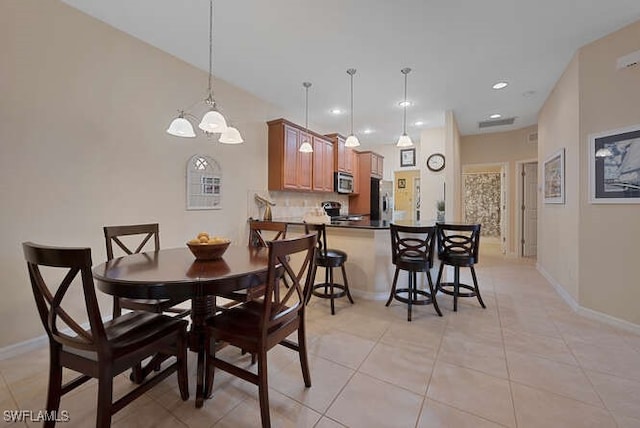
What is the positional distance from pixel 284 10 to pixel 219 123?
1.18 meters

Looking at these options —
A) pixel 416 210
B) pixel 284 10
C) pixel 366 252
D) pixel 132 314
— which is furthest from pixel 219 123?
pixel 416 210

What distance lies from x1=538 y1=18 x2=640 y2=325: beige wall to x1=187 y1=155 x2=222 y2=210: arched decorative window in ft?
13.6

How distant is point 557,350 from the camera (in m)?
2.17

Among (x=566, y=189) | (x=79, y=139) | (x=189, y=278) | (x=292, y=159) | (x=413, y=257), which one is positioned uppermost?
(x=292, y=159)

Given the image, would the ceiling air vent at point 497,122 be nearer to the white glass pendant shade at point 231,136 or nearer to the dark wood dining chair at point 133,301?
the white glass pendant shade at point 231,136

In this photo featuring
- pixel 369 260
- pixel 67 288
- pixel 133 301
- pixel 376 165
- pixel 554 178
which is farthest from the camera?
pixel 376 165

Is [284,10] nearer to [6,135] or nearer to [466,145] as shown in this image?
[6,135]

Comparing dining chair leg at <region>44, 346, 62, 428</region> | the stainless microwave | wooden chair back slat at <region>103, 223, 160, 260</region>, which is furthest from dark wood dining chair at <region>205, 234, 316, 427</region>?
the stainless microwave

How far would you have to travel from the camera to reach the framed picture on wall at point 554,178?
11.3ft

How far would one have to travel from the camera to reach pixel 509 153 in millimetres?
5930

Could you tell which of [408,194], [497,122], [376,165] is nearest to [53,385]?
[376,165]

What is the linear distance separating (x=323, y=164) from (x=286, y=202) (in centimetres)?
105

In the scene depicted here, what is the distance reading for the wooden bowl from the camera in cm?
171

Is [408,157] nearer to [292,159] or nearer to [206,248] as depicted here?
[292,159]
